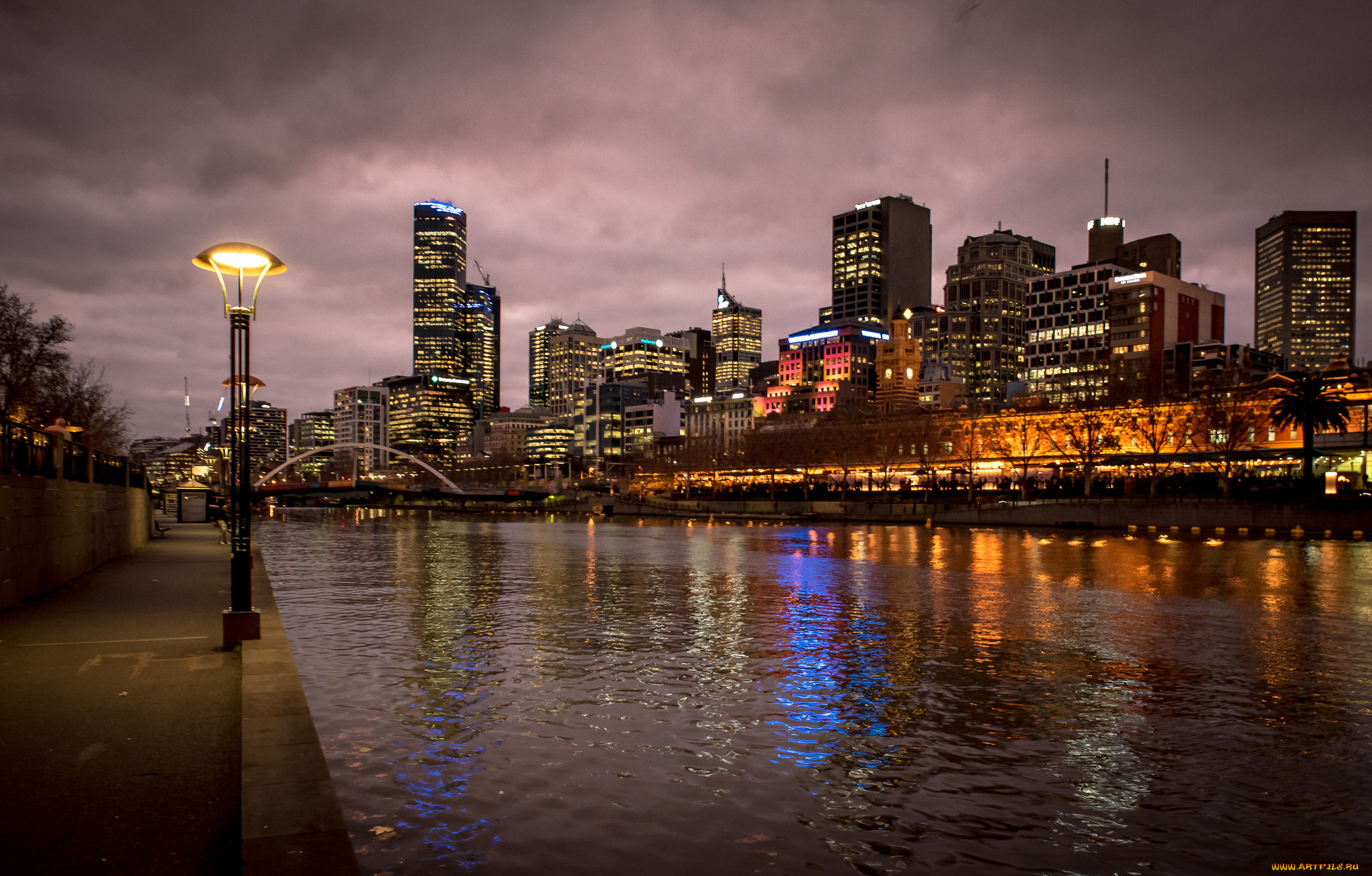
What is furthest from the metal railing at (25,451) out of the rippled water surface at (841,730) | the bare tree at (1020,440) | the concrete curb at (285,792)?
the bare tree at (1020,440)

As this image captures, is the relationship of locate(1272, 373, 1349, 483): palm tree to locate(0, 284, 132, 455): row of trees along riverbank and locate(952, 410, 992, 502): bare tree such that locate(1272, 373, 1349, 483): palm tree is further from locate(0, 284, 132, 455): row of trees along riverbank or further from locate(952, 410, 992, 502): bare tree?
locate(0, 284, 132, 455): row of trees along riverbank

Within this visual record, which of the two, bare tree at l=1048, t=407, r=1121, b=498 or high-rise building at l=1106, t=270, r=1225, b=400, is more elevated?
high-rise building at l=1106, t=270, r=1225, b=400

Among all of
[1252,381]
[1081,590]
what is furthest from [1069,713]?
[1252,381]

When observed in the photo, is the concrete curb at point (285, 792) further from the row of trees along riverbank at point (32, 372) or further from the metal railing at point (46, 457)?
the row of trees along riverbank at point (32, 372)

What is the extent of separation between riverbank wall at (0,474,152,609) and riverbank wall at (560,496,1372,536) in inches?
2441

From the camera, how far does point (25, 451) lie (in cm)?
1628

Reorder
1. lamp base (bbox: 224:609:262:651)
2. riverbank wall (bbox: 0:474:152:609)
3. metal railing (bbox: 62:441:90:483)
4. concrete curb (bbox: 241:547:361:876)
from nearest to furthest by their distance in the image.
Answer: concrete curb (bbox: 241:547:361:876) < lamp base (bbox: 224:609:262:651) < riverbank wall (bbox: 0:474:152:609) < metal railing (bbox: 62:441:90:483)

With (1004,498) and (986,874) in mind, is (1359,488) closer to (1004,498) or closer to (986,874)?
(1004,498)

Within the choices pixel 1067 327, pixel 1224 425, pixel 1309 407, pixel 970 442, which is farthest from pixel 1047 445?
pixel 1067 327

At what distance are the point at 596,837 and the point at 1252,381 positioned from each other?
115135mm

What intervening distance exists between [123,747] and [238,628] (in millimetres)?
4991

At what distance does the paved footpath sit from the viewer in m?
5.65

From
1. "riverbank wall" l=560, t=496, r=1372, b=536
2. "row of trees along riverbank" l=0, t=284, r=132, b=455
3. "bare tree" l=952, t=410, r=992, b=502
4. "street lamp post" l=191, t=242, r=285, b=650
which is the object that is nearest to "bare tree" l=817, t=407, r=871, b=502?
"bare tree" l=952, t=410, r=992, b=502

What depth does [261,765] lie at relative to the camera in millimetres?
6750
